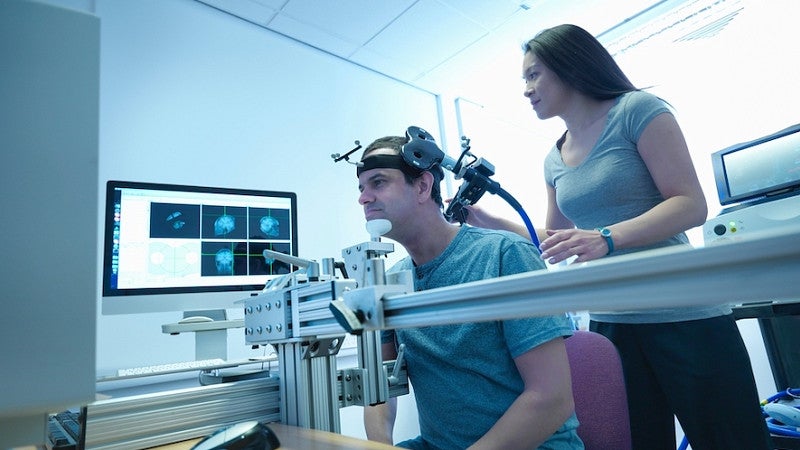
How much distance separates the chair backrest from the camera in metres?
0.96

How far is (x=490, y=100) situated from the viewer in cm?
367

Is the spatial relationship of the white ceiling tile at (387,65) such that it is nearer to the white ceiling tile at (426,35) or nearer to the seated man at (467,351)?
the white ceiling tile at (426,35)

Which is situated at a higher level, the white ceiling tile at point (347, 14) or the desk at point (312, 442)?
the white ceiling tile at point (347, 14)

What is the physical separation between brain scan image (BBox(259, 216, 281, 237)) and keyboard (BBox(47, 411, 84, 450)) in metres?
0.74

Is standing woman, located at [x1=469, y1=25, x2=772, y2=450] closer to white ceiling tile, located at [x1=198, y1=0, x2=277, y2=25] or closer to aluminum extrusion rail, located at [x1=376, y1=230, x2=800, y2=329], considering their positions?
aluminum extrusion rail, located at [x1=376, y1=230, x2=800, y2=329]

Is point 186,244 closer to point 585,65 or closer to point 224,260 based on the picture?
point 224,260

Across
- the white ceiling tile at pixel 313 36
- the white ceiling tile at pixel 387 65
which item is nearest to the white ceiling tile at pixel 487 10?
the white ceiling tile at pixel 387 65

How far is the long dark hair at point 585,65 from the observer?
3.87ft

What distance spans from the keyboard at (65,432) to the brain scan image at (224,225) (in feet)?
2.17

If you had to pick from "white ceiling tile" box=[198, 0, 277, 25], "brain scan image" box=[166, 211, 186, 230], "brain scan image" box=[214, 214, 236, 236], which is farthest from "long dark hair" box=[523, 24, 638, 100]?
"white ceiling tile" box=[198, 0, 277, 25]

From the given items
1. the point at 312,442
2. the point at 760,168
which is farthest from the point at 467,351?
the point at 760,168

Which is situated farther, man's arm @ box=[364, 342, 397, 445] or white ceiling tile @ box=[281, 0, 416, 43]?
white ceiling tile @ box=[281, 0, 416, 43]

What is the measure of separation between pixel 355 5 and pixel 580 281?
2475 mm

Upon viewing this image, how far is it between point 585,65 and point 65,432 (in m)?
1.36
